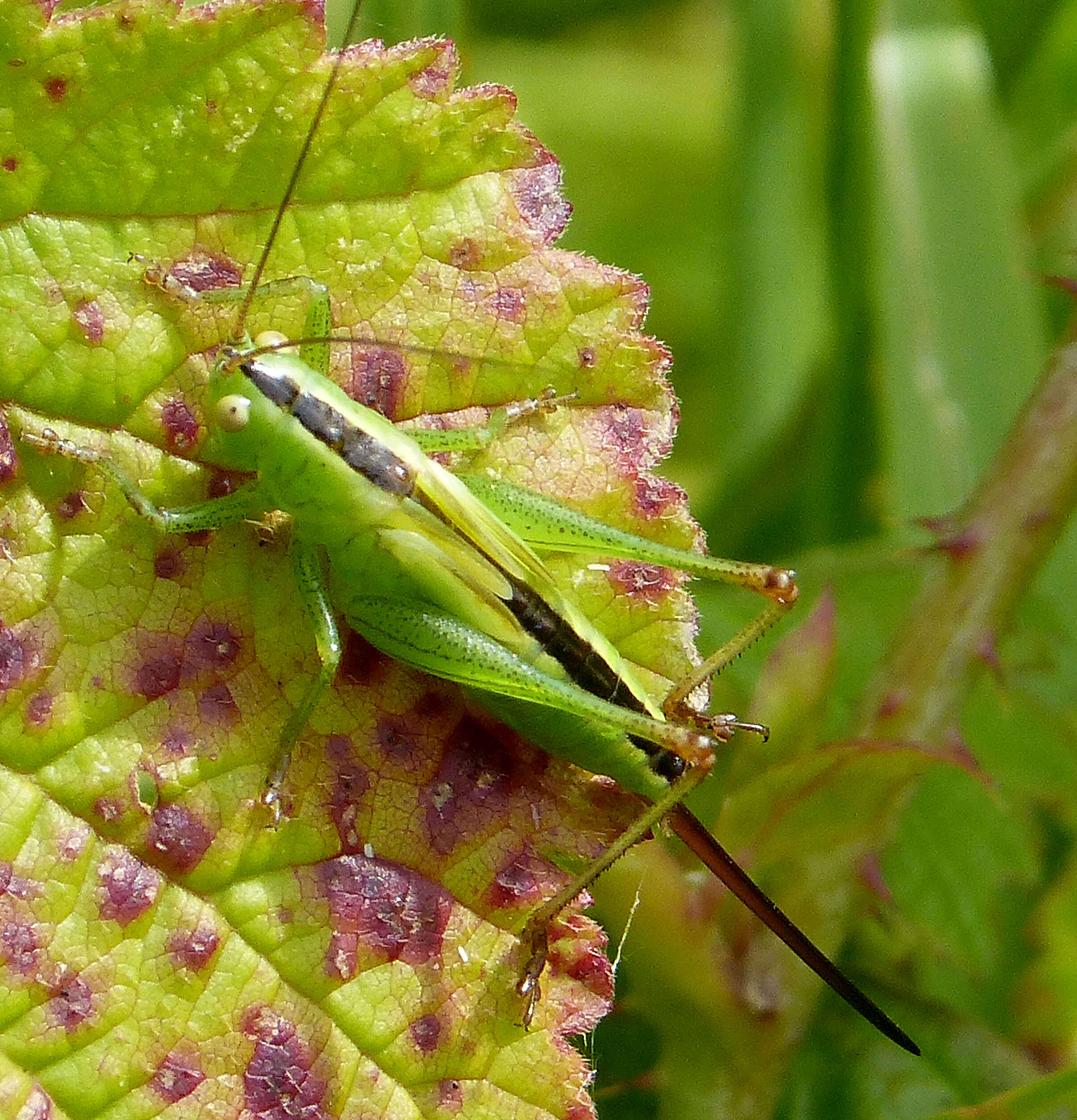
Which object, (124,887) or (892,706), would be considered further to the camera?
(892,706)

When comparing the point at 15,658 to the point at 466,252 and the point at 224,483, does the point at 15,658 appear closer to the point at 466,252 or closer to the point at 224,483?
the point at 224,483

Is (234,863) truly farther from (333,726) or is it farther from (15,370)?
(15,370)

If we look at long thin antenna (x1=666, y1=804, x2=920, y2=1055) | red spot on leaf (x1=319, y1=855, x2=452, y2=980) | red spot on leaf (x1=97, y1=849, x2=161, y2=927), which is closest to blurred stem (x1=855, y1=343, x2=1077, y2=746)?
long thin antenna (x1=666, y1=804, x2=920, y2=1055)

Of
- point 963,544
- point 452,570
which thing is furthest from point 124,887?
point 963,544

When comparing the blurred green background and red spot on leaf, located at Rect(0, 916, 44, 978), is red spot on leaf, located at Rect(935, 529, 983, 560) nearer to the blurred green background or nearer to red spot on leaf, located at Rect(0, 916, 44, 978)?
the blurred green background

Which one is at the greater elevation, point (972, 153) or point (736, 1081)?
point (972, 153)

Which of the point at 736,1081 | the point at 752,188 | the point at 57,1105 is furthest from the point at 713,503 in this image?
the point at 57,1105
